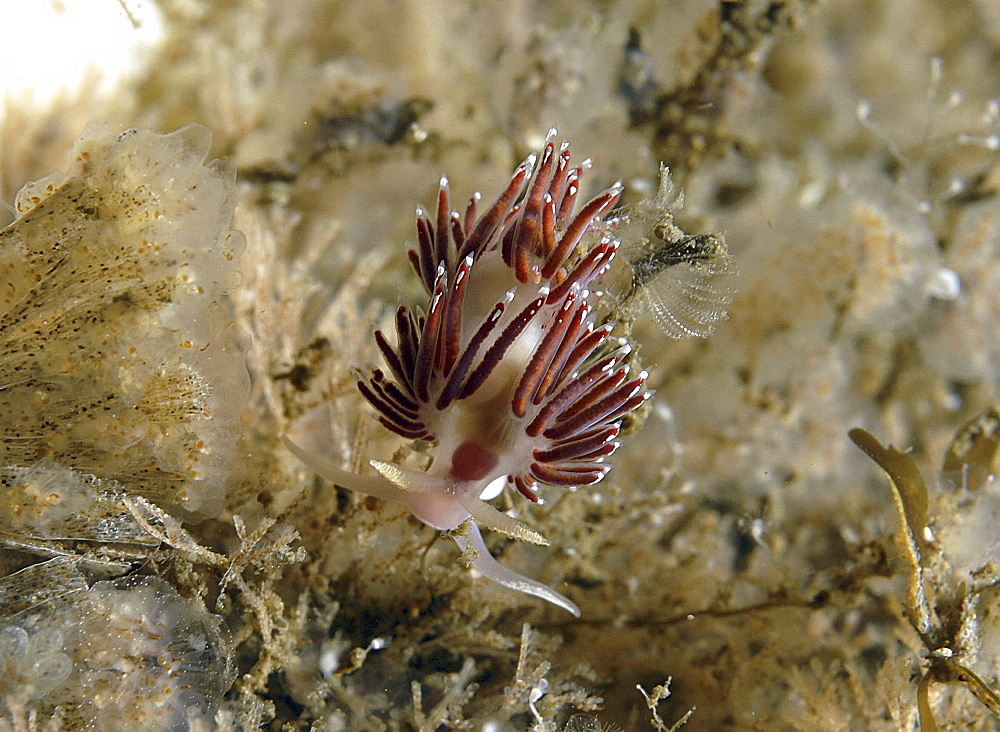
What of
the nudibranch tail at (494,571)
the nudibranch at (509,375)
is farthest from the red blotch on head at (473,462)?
the nudibranch tail at (494,571)

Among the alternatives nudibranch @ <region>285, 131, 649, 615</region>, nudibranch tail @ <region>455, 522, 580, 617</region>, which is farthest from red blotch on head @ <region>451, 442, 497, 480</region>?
nudibranch tail @ <region>455, 522, 580, 617</region>

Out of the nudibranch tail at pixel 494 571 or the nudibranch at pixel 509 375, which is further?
the nudibranch tail at pixel 494 571

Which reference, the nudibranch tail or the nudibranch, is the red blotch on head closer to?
the nudibranch

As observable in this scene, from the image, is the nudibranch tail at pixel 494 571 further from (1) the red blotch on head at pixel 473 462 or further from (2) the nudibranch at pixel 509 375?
(1) the red blotch on head at pixel 473 462

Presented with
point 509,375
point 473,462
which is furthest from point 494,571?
point 509,375

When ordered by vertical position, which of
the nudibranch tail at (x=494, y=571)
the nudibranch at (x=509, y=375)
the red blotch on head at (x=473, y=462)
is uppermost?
the nudibranch at (x=509, y=375)

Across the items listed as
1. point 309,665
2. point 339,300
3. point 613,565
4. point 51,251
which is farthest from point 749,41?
point 309,665

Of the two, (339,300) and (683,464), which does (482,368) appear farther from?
(683,464)

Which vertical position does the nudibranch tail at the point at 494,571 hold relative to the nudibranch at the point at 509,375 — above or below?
below
